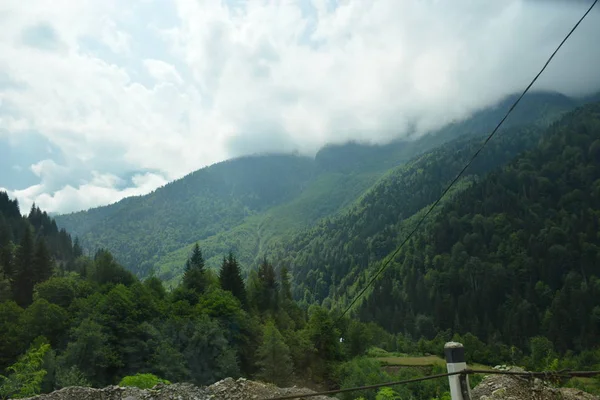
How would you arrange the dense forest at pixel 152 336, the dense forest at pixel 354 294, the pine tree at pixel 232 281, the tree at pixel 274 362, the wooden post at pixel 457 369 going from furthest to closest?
the pine tree at pixel 232 281 < the tree at pixel 274 362 < the dense forest at pixel 354 294 < the dense forest at pixel 152 336 < the wooden post at pixel 457 369

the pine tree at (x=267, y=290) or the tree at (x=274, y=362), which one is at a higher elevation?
the pine tree at (x=267, y=290)

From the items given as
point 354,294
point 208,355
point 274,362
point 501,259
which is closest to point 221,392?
point 208,355

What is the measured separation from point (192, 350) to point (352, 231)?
159724mm

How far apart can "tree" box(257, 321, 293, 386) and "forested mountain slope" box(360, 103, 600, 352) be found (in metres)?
85.6

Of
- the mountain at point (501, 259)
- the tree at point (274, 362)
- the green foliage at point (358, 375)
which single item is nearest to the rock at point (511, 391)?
the green foliage at point (358, 375)

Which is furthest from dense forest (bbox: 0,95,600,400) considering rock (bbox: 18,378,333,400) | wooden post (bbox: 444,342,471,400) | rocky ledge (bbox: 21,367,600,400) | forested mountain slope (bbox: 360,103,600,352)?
wooden post (bbox: 444,342,471,400)

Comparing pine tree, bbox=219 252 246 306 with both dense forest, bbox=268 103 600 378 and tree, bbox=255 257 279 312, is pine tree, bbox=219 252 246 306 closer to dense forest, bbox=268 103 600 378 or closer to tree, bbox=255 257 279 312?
tree, bbox=255 257 279 312

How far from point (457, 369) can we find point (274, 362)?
3934 cm

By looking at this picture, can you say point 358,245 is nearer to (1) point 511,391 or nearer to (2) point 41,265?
(2) point 41,265

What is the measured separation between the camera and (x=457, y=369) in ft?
14.3

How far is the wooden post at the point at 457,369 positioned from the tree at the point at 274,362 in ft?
128

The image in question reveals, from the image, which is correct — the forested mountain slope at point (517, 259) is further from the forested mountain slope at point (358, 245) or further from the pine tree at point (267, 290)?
the pine tree at point (267, 290)

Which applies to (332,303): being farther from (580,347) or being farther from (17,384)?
(17,384)

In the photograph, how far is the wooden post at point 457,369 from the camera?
4266mm
